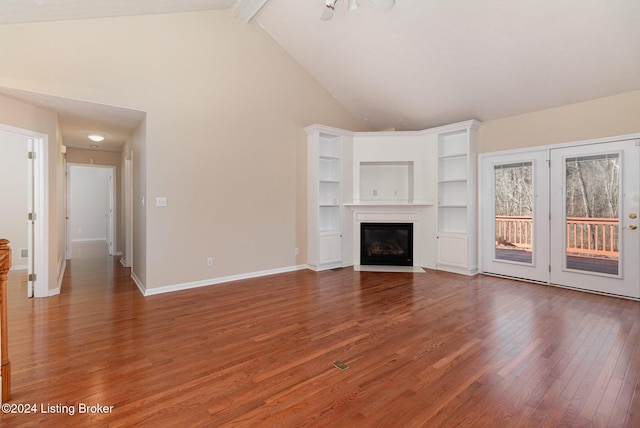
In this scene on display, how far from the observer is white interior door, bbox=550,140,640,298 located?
12.2 feet

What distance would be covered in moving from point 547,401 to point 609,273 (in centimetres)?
321

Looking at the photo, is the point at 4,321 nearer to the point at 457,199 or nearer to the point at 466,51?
the point at 466,51

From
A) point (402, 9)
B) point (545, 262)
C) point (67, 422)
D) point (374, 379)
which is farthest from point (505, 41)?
point (67, 422)

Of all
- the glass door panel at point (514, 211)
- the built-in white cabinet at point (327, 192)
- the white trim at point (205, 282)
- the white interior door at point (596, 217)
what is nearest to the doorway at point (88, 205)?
the white trim at point (205, 282)

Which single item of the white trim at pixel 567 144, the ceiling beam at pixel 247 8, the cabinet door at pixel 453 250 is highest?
the ceiling beam at pixel 247 8

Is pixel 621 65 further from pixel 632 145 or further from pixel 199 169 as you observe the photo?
pixel 199 169

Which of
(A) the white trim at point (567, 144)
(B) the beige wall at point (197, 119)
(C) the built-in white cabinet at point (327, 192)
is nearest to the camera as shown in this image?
(B) the beige wall at point (197, 119)

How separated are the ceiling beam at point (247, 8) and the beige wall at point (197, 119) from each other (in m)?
0.14

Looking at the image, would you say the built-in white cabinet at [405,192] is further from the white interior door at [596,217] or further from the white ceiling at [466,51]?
the white interior door at [596,217]

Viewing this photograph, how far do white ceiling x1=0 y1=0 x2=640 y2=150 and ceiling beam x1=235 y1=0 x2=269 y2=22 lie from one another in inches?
0.7

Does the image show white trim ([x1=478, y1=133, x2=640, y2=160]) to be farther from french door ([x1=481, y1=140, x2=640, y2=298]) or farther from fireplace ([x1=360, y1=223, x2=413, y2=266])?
fireplace ([x1=360, y1=223, x2=413, y2=266])

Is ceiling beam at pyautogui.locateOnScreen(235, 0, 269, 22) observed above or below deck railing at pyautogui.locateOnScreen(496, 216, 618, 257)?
above

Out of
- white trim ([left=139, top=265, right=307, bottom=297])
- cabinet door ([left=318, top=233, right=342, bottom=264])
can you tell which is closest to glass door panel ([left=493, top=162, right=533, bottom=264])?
cabinet door ([left=318, top=233, right=342, bottom=264])

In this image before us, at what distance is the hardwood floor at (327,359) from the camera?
168 centimetres
